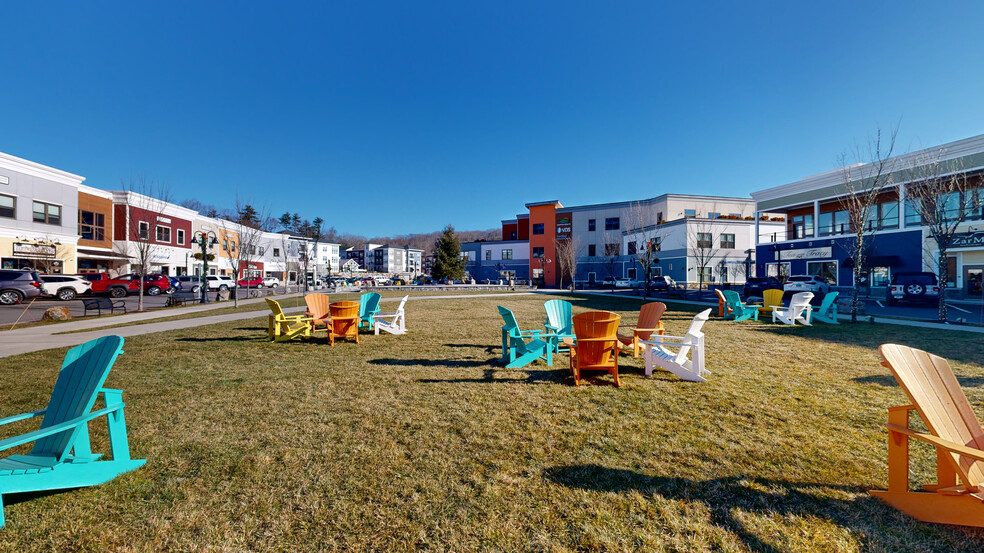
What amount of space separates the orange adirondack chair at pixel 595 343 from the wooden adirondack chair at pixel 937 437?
302cm

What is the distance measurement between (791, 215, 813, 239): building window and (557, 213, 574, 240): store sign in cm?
2627

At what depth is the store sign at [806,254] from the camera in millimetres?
30609

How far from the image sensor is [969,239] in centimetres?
2295

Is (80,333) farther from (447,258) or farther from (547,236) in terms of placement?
(547,236)

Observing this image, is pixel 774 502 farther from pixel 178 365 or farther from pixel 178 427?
pixel 178 365

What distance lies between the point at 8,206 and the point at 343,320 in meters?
31.8

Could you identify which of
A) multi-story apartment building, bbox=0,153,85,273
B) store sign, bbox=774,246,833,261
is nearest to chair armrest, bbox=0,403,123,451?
multi-story apartment building, bbox=0,153,85,273

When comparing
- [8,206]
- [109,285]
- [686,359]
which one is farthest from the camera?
[109,285]

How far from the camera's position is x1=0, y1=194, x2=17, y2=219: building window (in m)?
24.2

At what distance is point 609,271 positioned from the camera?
2079 inches

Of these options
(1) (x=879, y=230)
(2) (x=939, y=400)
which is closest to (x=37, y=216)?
(2) (x=939, y=400)

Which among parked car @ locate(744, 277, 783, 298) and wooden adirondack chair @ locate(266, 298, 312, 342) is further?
parked car @ locate(744, 277, 783, 298)

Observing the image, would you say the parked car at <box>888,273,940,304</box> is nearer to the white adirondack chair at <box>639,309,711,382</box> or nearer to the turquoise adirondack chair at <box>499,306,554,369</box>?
the white adirondack chair at <box>639,309,711,382</box>

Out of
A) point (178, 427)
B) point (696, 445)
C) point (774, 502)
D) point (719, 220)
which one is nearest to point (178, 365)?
point (178, 427)
